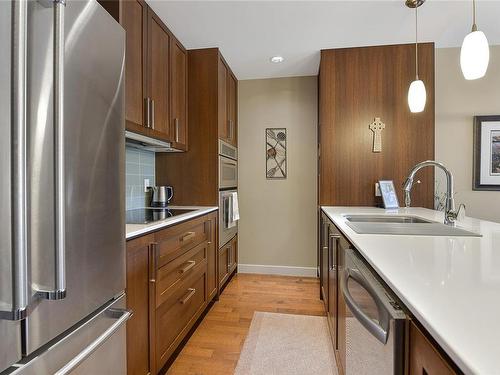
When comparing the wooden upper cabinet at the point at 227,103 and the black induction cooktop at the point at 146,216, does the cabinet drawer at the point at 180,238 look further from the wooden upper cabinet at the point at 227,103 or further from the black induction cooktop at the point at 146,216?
the wooden upper cabinet at the point at 227,103

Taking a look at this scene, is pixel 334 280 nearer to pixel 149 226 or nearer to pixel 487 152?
pixel 149 226

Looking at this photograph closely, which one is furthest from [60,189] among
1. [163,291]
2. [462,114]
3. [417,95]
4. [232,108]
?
[462,114]

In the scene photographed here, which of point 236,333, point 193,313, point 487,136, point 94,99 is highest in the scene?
point 487,136

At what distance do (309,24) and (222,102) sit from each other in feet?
3.40

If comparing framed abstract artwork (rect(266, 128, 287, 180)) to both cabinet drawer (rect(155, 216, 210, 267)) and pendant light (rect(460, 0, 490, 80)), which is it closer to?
cabinet drawer (rect(155, 216, 210, 267))

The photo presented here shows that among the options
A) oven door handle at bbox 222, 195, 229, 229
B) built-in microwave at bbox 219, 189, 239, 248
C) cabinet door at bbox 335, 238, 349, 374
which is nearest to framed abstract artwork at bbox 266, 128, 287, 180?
built-in microwave at bbox 219, 189, 239, 248

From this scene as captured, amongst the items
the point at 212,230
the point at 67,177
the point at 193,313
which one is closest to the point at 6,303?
the point at 67,177

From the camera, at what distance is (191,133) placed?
9.00 feet

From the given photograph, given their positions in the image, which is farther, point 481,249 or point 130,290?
point 130,290

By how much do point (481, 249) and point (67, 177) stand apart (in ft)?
4.29

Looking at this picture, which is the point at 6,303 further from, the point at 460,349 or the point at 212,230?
the point at 212,230

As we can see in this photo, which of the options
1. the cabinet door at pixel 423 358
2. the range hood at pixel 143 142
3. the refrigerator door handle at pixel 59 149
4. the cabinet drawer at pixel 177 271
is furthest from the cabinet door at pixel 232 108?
the cabinet door at pixel 423 358

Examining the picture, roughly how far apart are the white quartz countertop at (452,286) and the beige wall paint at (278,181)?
2.31 meters

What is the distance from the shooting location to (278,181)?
3480 millimetres
